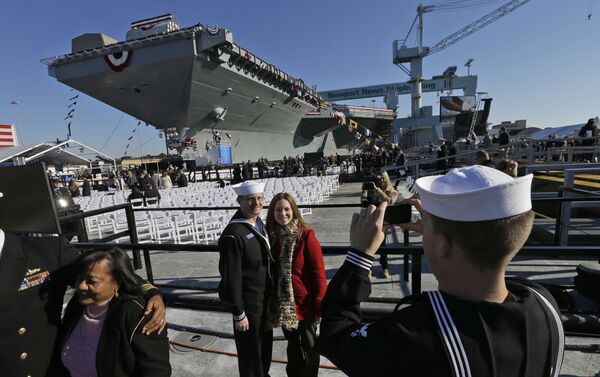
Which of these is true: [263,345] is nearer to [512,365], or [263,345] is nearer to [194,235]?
[512,365]

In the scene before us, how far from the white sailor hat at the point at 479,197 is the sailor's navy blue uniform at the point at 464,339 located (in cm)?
24

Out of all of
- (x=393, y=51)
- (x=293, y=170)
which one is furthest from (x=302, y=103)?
(x=393, y=51)

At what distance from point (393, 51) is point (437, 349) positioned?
84329 mm

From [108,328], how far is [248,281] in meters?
0.99

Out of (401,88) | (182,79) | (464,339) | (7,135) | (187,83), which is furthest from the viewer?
(401,88)

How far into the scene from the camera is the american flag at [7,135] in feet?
20.0

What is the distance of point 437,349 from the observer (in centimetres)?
80

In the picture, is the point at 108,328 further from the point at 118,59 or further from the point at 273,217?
the point at 118,59

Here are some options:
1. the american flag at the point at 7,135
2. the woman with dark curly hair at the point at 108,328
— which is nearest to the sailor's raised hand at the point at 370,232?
the woman with dark curly hair at the point at 108,328

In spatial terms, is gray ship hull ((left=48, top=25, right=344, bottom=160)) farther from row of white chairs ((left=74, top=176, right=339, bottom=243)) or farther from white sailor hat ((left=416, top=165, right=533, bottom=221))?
white sailor hat ((left=416, top=165, right=533, bottom=221))

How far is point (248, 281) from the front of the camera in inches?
92.6

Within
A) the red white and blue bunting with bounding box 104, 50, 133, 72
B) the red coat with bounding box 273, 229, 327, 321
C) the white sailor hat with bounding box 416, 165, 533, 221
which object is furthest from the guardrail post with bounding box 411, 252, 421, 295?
the red white and blue bunting with bounding box 104, 50, 133, 72

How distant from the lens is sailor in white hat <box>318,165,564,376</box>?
0.79m

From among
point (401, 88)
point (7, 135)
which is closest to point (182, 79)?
point (7, 135)
